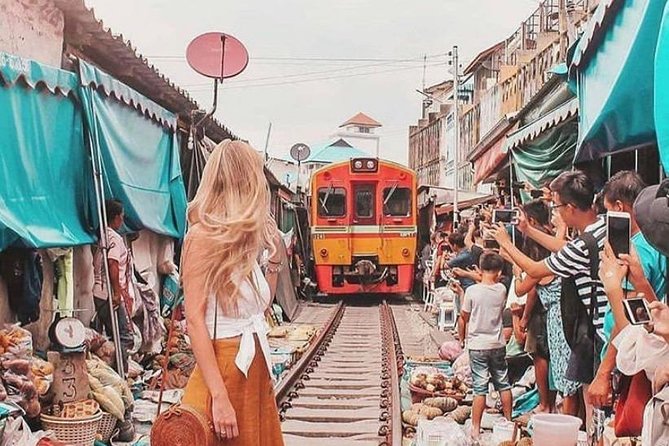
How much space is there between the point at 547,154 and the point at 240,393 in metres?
5.53

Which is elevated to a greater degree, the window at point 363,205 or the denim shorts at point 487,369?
the window at point 363,205

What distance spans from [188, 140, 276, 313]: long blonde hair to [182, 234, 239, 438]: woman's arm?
A: 0.02m

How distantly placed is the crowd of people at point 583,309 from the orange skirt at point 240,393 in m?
1.39

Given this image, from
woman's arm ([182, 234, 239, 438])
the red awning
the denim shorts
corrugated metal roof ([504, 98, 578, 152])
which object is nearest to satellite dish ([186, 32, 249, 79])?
corrugated metal roof ([504, 98, 578, 152])

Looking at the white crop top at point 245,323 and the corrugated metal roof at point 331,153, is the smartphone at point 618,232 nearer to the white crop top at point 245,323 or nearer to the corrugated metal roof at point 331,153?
the white crop top at point 245,323

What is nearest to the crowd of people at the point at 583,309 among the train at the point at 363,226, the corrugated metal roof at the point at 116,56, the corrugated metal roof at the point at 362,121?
the corrugated metal roof at the point at 116,56

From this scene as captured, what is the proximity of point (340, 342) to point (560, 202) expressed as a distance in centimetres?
826

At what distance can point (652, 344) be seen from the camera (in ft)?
10.2

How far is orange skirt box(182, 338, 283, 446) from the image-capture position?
3.16 meters

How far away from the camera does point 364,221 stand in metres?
18.9

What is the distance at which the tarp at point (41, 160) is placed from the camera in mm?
5559

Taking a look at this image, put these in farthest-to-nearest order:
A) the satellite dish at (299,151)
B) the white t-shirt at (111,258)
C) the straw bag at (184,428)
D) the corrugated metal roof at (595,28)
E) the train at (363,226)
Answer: the satellite dish at (299,151)
the train at (363,226)
the white t-shirt at (111,258)
the corrugated metal roof at (595,28)
the straw bag at (184,428)

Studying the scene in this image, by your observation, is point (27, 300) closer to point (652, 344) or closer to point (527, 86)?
point (652, 344)

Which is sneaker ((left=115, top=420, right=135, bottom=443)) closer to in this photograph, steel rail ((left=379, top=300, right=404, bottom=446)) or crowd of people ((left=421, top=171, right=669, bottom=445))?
steel rail ((left=379, top=300, right=404, bottom=446))
